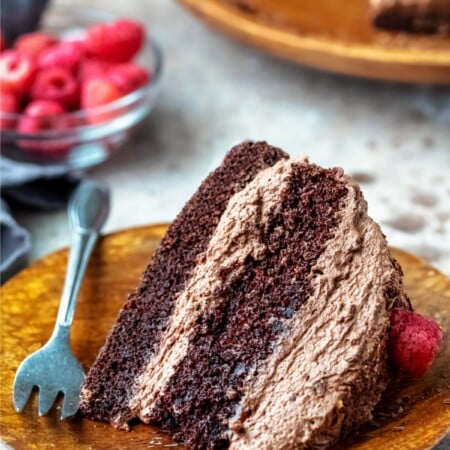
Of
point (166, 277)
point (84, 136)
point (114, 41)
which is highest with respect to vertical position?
point (166, 277)

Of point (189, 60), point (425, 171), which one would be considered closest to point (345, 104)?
point (425, 171)


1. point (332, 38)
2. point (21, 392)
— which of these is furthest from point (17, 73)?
point (21, 392)

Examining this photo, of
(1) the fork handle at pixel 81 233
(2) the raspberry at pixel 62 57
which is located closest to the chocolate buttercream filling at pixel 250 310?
(1) the fork handle at pixel 81 233

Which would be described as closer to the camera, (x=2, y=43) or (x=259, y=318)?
(x=259, y=318)

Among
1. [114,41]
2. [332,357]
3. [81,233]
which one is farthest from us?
[114,41]

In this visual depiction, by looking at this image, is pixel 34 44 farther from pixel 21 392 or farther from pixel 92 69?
pixel 21 392

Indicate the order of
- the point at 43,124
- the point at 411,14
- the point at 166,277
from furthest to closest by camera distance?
the point at 411,14, the point at 43,124, the point at 166,277

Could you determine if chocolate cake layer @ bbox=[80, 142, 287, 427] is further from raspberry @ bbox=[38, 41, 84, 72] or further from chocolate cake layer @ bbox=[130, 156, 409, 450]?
raspberry @ bbox=[38, 41, 84, 72]
